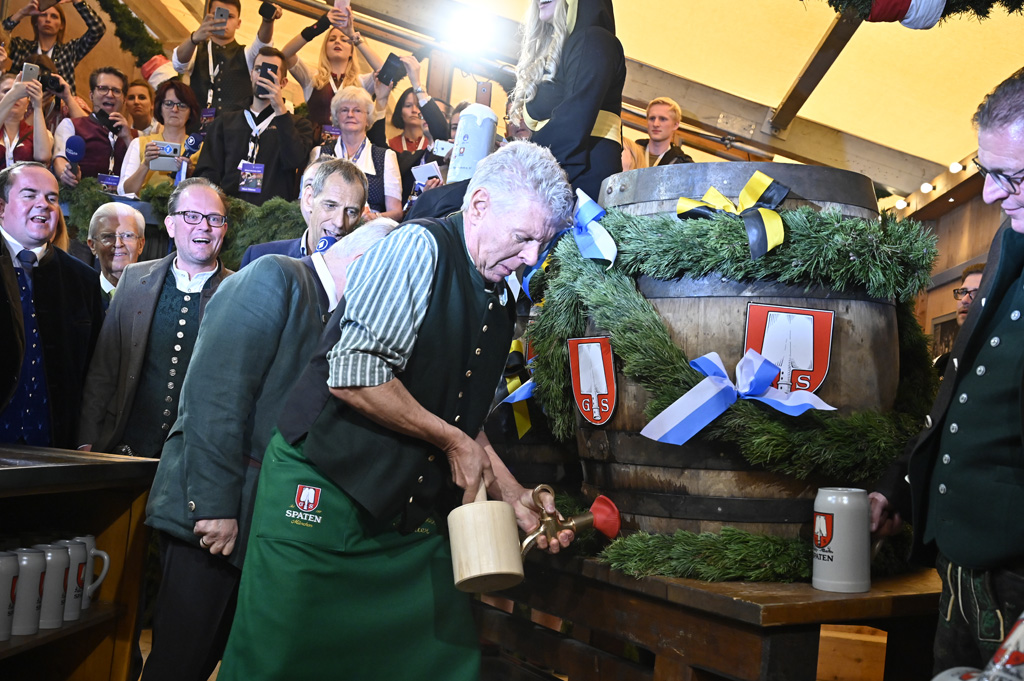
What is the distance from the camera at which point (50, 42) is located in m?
6.82

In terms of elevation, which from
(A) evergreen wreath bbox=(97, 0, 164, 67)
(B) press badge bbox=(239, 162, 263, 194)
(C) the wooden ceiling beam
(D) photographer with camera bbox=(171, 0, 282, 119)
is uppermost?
(A) evergreen wreath bbox=(97, 0, 164, 67)

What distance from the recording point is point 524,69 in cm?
289

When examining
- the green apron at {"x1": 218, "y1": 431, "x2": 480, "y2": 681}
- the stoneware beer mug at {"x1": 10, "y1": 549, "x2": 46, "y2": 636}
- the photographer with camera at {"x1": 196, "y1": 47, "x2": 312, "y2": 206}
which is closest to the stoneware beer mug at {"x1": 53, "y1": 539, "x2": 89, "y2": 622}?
the stoneware beer mug at {"x1": 10, "y1": 549, "x2": 46, "y2": 636}

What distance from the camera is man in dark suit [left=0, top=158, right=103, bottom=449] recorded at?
3133 mm

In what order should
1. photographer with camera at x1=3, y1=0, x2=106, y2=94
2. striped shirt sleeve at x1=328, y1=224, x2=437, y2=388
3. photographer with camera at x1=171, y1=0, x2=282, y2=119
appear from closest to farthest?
1. striped shirt sleeve at x1=328, y1=224, x2=437, y2=388
2. photographer with camera at x1=171, y1=0, x2=282, y2=119
3. photographer with camera at x1=3, y1=0, x2=106, y2=94

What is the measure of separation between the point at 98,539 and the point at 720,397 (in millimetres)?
1611

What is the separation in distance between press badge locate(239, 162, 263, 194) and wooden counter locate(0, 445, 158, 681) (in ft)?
9.82

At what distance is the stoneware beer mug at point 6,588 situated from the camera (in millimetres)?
1891

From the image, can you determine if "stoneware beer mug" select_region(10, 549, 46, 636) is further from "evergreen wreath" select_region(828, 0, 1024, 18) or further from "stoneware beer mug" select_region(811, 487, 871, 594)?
"evergreen wreath" select_region(828, 0, 1024, 18)

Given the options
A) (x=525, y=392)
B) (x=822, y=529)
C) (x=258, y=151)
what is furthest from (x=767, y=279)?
(x=258, y=151)

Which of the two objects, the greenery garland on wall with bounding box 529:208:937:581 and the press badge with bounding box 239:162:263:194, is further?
the press badge with bounding box 239:162:263:194

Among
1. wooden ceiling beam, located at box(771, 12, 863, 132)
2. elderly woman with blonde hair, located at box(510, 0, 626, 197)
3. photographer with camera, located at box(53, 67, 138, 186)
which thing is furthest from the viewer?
wooden ceiling beam, located at box(771, 12, 863, 132)

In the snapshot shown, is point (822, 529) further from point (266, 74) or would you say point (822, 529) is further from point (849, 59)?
point (849, 59)

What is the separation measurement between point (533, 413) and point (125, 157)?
3.95m
